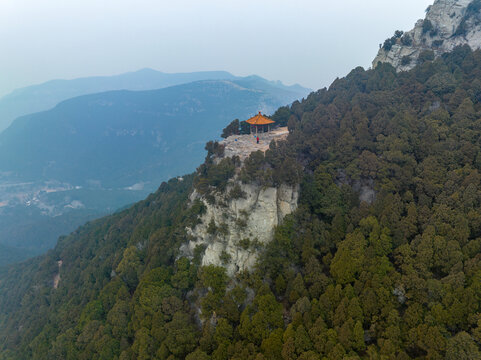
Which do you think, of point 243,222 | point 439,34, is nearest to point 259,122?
point 243,222

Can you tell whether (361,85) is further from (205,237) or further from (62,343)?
(62,343)

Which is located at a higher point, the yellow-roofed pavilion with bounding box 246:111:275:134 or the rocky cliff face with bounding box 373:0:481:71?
the rocky cliff face with bounding box 373:0:481:71

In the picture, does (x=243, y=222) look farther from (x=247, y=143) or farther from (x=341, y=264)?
(x=247, y=143)

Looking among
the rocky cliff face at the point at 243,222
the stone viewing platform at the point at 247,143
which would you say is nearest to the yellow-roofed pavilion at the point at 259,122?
the stone viewing platform at the point at 247,143

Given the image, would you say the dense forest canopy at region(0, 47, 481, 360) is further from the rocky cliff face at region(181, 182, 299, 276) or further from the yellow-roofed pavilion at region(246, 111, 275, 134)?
the yellow-roofed pavilion at region(246, 111, 275, 134)

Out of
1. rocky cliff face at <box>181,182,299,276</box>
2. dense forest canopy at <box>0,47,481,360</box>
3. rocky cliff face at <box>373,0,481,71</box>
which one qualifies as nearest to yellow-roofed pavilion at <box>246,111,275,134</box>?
dense forest canopy at <box>0,47,481,360</box>

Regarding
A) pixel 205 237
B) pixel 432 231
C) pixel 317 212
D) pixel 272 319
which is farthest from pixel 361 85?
pixel 272 319
